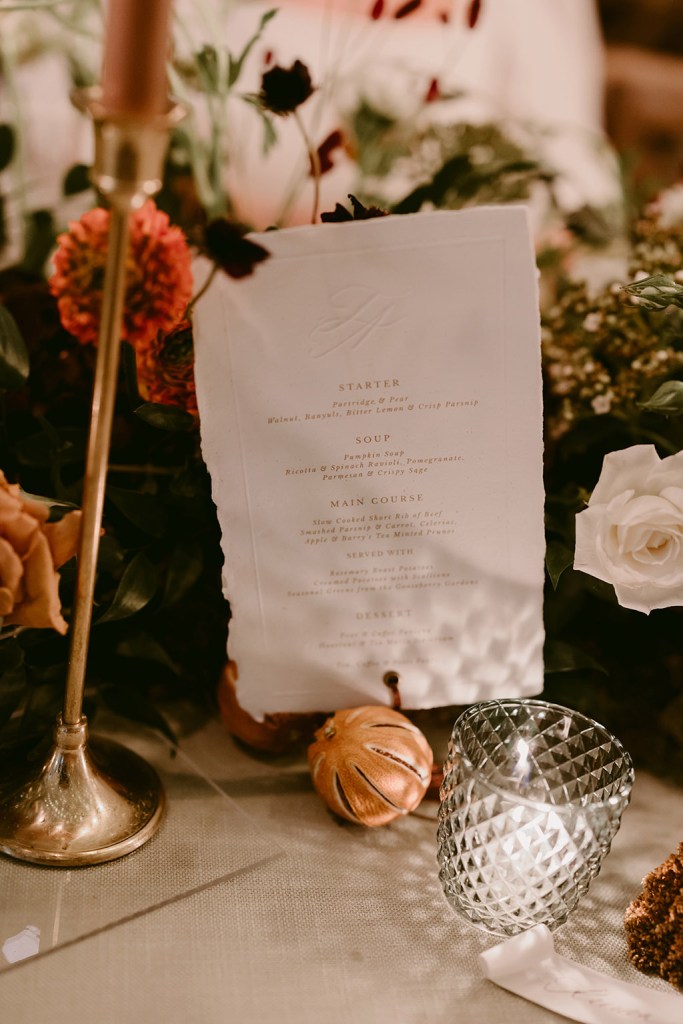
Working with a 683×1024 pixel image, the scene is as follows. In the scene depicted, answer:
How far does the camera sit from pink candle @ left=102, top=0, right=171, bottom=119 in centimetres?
38

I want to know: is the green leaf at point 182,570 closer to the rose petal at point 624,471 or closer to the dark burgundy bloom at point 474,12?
the rose petal at point 624,471

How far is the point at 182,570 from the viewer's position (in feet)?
2.06

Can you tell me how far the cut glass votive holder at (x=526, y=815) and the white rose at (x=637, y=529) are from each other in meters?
0.10

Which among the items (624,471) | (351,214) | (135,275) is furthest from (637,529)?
(135,275)

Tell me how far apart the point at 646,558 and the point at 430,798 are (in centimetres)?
23

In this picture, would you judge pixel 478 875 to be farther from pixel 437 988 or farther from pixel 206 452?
pixel 206 452

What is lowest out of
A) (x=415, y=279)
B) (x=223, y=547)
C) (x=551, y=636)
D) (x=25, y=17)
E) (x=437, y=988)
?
(x=437, y=988)

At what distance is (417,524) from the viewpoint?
0.58m

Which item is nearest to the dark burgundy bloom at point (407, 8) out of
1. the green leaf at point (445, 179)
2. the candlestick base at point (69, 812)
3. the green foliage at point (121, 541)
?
the green leaf at point (445, 179)

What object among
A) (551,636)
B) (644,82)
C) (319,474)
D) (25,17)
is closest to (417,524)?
(319,474)

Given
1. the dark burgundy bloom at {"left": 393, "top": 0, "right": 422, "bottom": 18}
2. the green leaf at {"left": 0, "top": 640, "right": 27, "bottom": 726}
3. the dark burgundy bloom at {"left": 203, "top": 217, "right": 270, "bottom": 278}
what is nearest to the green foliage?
the green leaf at {"left": 0, "top": 640, "right": 27, "bottom": 726}

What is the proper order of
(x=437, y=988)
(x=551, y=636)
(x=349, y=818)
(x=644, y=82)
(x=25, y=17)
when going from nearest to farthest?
(x=437, y=988) < (x=349, y=818) < (x=551, y=636) < (x=25, y=17) < (x=644, y=82)

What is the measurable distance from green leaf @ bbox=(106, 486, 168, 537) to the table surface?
20 cm

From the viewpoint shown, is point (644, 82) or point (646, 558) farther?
point (644, 82)
